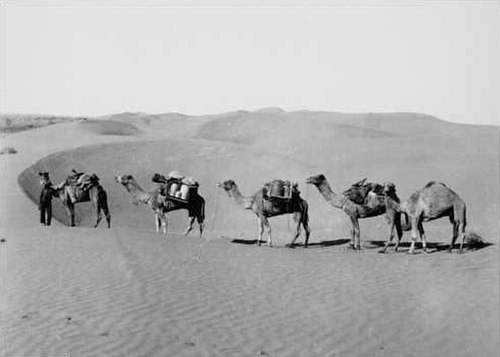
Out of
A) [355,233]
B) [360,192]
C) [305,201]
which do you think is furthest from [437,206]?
→ [305,201]

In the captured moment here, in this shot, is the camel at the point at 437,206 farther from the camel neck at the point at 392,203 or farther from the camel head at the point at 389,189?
the camel head at the point at 389,189

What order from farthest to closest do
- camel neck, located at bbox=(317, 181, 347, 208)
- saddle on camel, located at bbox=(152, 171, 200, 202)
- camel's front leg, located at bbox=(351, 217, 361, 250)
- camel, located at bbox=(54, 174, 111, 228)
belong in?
camel, located at bbox=(54, 174, 111, 228) < saddle on camel, located at bbox=(152, 171, 200, 202) < camel neck, located at bbox=(317, 181, 347, 208) < camel's front leg, located at bbox=(351, 217, 361, 250)

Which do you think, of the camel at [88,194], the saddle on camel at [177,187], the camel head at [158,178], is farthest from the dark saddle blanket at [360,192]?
the camel at [88,194]

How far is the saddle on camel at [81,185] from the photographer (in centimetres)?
1753

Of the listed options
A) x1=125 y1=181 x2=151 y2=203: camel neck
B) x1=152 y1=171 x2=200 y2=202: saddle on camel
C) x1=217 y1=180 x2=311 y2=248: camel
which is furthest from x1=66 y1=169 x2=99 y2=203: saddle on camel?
x1=217 y1=180 x2=311 y2=248: camel

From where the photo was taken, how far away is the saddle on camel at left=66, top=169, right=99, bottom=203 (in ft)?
57.5

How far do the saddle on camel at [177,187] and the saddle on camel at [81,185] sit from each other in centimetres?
187

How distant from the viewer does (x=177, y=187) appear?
16953 mm

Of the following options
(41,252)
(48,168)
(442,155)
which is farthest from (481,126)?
(41,252)

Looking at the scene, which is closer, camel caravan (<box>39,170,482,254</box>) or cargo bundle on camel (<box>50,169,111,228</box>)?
camel caravan (<box>39,170,482,254</box>)

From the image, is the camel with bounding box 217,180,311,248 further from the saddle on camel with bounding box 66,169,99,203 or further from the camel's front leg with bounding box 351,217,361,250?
the saddle on camel with bounding box 66,169,99,203

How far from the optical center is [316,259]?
45.3 feet

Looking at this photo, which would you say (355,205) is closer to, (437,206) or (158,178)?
(437,206)

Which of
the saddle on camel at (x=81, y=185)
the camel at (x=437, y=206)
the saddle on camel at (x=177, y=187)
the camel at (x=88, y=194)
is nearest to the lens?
the camel at (x=437, y=206)
